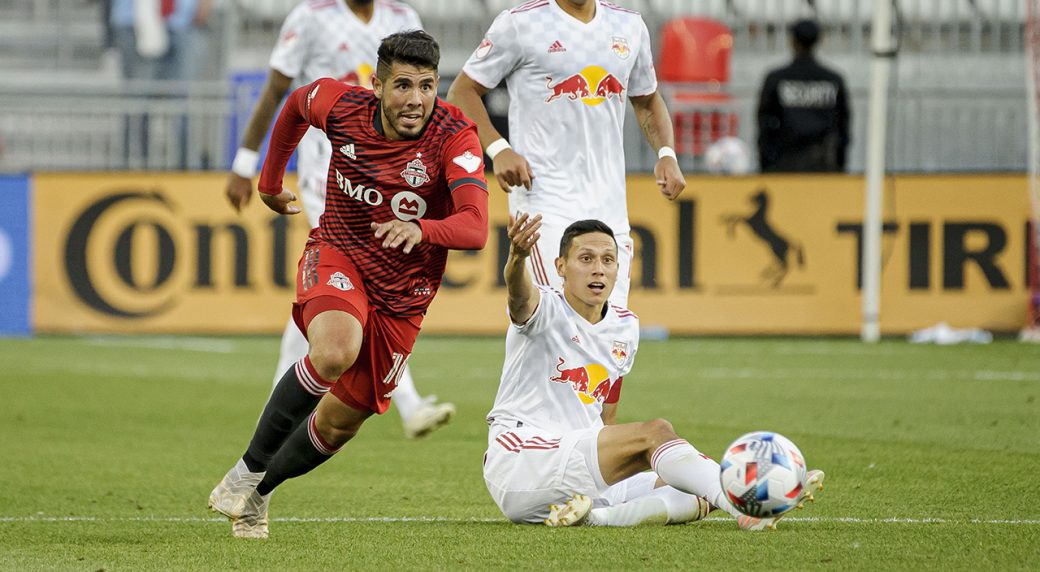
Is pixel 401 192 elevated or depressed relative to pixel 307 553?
elevated

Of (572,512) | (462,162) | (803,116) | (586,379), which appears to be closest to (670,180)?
(586,379)

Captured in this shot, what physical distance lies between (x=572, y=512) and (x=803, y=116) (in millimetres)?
10232

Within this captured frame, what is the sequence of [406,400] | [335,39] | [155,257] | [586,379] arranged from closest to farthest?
[586,379], [406,400], [335,39], [155,257]

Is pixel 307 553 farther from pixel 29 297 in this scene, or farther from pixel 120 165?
pixel 120 165

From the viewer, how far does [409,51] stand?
581 cm

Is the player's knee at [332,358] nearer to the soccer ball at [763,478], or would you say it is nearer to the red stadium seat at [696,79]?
the soccer ball at [763,478]

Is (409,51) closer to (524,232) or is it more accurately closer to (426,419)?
(524,232)

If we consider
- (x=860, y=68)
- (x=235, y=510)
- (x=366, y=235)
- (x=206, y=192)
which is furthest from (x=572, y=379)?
(x=860, y=68)

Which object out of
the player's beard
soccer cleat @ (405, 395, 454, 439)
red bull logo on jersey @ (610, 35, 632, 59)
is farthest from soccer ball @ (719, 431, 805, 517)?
soccer cleat @ (405, 395, 454, 439)

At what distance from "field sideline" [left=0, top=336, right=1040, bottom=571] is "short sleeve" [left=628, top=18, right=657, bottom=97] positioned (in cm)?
176

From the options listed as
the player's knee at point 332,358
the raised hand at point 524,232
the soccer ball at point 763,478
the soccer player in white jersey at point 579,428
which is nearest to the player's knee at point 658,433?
the soccer player in white jersey at point 579,428

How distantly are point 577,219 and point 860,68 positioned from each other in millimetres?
13424

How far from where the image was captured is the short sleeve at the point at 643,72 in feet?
24.2

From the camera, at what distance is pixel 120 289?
15.4 metres
